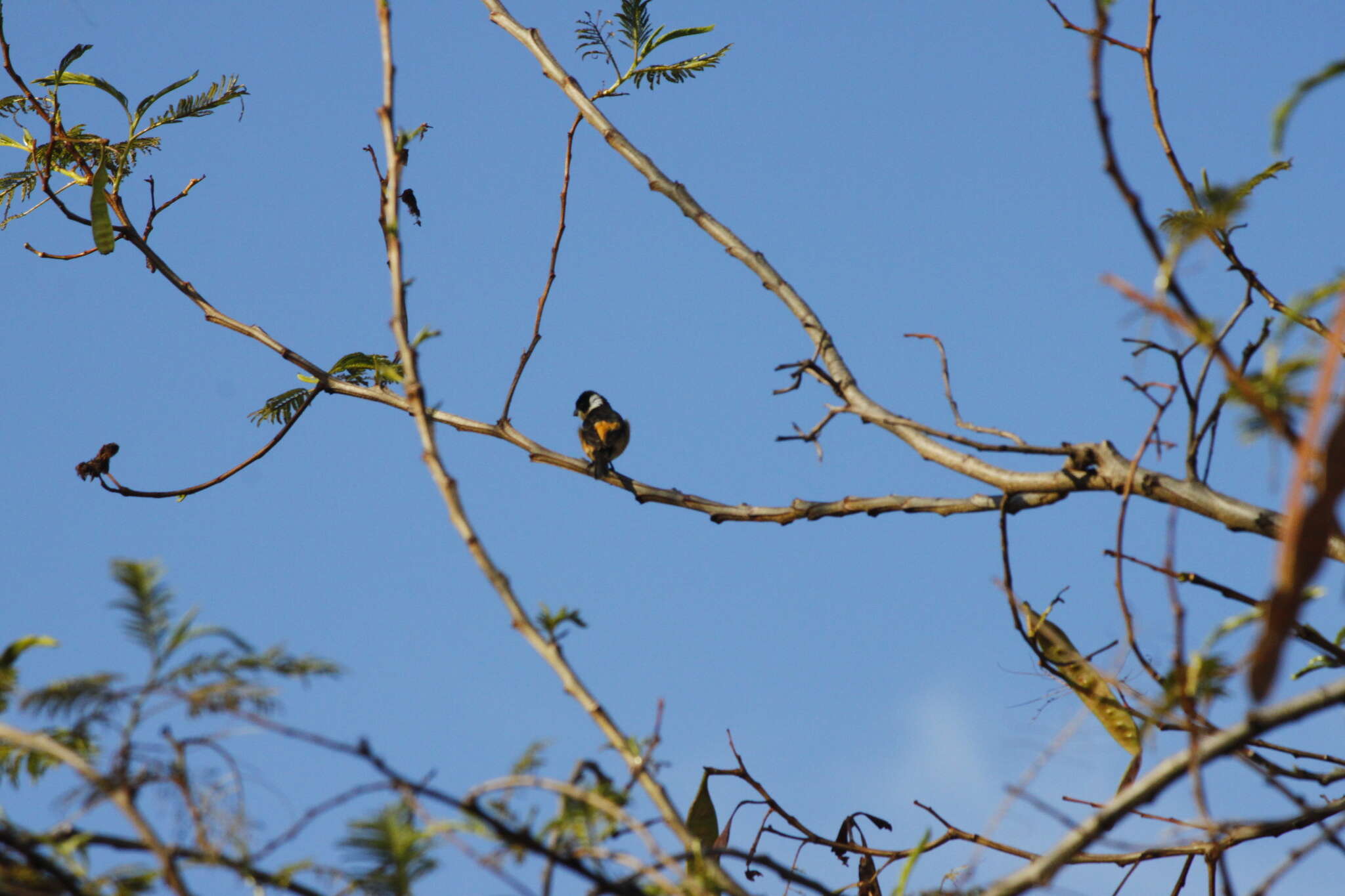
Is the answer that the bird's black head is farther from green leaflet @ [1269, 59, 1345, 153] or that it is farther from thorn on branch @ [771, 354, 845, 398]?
green leaflet @ [1269, 59, 1345, 153]

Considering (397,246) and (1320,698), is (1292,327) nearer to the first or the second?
(1320,698)

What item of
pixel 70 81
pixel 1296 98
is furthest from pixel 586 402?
pixel 1296 98

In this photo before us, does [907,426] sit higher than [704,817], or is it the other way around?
[907,426]

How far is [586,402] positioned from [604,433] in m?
1.51

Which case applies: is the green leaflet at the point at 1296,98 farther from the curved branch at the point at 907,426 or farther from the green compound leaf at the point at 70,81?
the green compound leaf at the point at 70,81

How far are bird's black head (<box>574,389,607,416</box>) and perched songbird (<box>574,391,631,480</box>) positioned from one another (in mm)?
13

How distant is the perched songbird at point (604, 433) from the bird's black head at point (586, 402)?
13 millimetres

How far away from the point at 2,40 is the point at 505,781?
3.10m

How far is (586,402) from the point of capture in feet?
31.2

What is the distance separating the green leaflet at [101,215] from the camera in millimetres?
3248

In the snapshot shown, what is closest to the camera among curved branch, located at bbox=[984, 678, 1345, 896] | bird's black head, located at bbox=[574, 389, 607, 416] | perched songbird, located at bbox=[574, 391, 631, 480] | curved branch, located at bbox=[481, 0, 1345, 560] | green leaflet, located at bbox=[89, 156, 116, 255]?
curved branch, located at bbox=[984, 678, 1345, 896]

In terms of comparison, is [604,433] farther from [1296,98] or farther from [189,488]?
Answer: [1296,98]

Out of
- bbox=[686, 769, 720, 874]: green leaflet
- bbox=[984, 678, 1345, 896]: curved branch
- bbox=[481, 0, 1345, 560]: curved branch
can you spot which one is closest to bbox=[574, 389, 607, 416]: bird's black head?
bbox=[481, 0, 1345, 560]: curved branch

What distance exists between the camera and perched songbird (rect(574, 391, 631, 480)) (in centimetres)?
804
